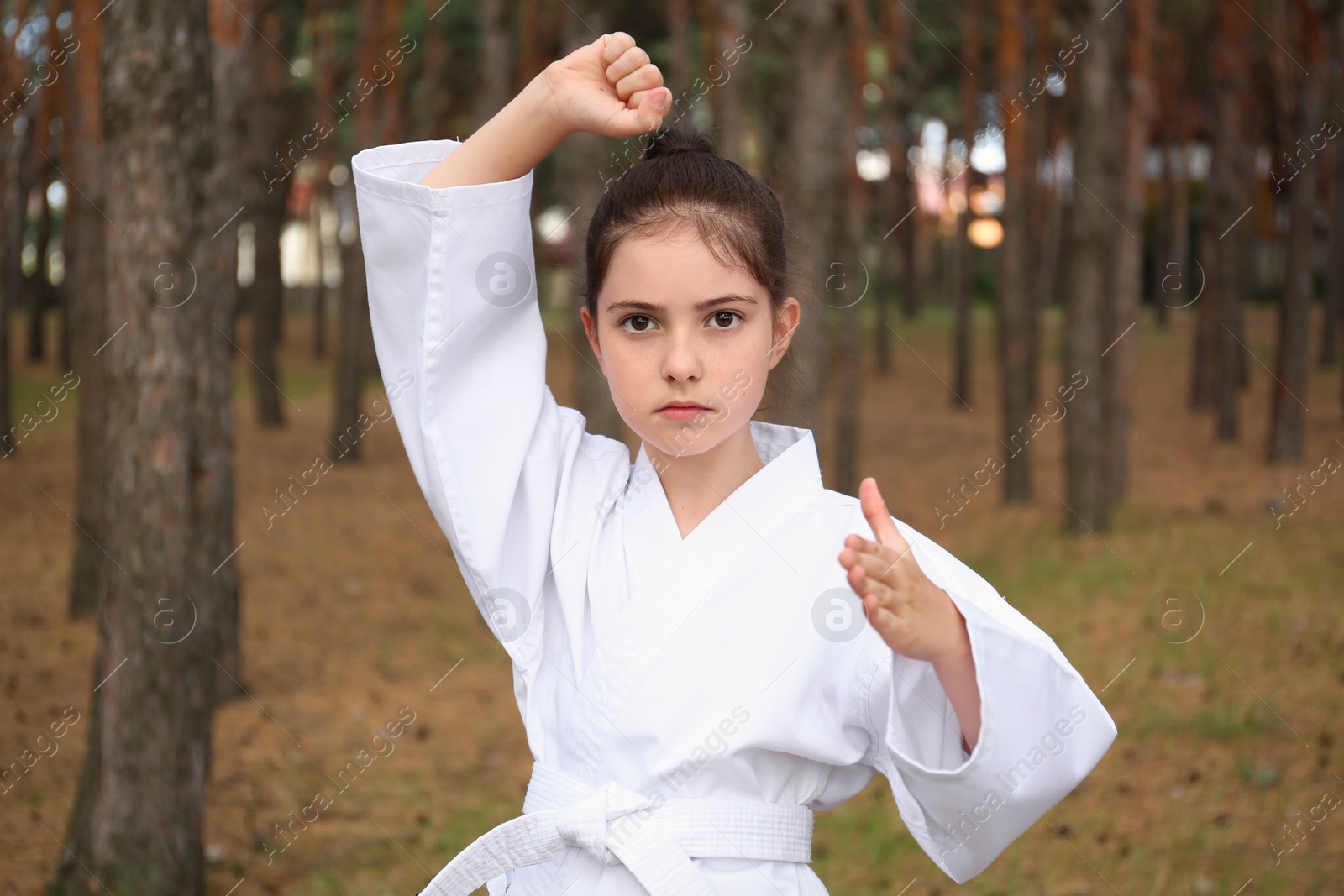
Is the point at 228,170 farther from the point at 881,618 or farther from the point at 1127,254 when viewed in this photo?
the point at 1127,254

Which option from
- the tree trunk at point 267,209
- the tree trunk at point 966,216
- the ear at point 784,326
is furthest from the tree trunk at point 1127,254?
the tree trunk at point 267,209

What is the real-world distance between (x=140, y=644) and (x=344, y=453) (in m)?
9.56

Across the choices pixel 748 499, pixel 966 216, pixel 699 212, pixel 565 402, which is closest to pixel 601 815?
pixel 748 499

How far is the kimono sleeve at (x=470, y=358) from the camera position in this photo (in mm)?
1907

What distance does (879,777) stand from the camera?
210 inches

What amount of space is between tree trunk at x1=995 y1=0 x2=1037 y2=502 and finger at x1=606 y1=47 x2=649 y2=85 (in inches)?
347

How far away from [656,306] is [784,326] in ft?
1.06

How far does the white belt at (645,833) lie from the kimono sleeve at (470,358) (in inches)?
10.4

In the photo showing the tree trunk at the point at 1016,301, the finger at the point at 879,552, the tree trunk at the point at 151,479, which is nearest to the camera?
the finger at the point at 879,552

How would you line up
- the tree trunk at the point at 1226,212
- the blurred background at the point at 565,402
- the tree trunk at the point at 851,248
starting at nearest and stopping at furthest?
1. the blurred background at the point at 565,402
2. the tree trunk at the point at 851,248
3. the tree trunk at the point at 1226,212

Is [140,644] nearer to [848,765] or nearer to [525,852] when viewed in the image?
[525,852]


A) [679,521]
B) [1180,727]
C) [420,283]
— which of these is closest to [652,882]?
[679,521]

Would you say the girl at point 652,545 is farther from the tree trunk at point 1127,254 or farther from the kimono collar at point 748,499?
the tree trunk at point 1127,254

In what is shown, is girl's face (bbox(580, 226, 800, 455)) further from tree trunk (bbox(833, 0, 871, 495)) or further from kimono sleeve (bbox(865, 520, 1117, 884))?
tree trunk (bbox(833, 0, 871, 495))
